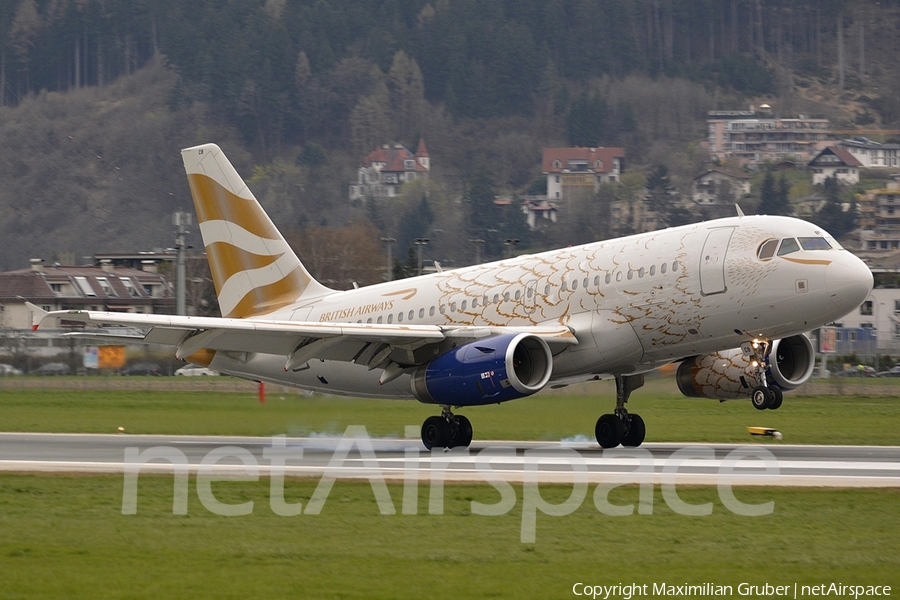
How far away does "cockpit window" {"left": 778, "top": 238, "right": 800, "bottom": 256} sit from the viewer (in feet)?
89.7

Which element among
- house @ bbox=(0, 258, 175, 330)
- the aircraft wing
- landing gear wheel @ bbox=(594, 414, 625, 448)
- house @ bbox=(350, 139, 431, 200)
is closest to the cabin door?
the aircraft wing

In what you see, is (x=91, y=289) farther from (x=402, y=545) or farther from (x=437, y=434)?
(x=402, y=545)

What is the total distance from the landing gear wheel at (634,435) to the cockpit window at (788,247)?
212 inches

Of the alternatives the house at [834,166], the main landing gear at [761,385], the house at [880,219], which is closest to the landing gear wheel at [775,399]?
the main landing gear at [761,385]

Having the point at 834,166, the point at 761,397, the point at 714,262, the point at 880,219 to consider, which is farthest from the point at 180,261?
the point at 834,166

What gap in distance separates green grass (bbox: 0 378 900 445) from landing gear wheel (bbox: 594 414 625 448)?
Answer: 30 centimetres

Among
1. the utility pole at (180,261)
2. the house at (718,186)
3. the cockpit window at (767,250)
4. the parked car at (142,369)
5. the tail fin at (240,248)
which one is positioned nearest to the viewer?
the cockpit window at (767,250)

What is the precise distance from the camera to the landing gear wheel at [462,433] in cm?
2947

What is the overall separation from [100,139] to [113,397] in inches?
5847

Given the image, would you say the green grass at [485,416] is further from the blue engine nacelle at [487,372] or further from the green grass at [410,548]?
the green grass at [410,548]

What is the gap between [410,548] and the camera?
15.4 metres

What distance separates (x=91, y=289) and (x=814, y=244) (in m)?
87.6

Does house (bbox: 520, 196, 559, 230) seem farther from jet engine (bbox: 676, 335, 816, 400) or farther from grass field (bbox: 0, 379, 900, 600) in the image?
grass field (bbox: 0, 379, 900, 600)

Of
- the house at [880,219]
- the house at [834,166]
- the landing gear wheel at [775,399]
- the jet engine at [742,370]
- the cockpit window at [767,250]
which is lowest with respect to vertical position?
the landing gear wheel at [775,399]
